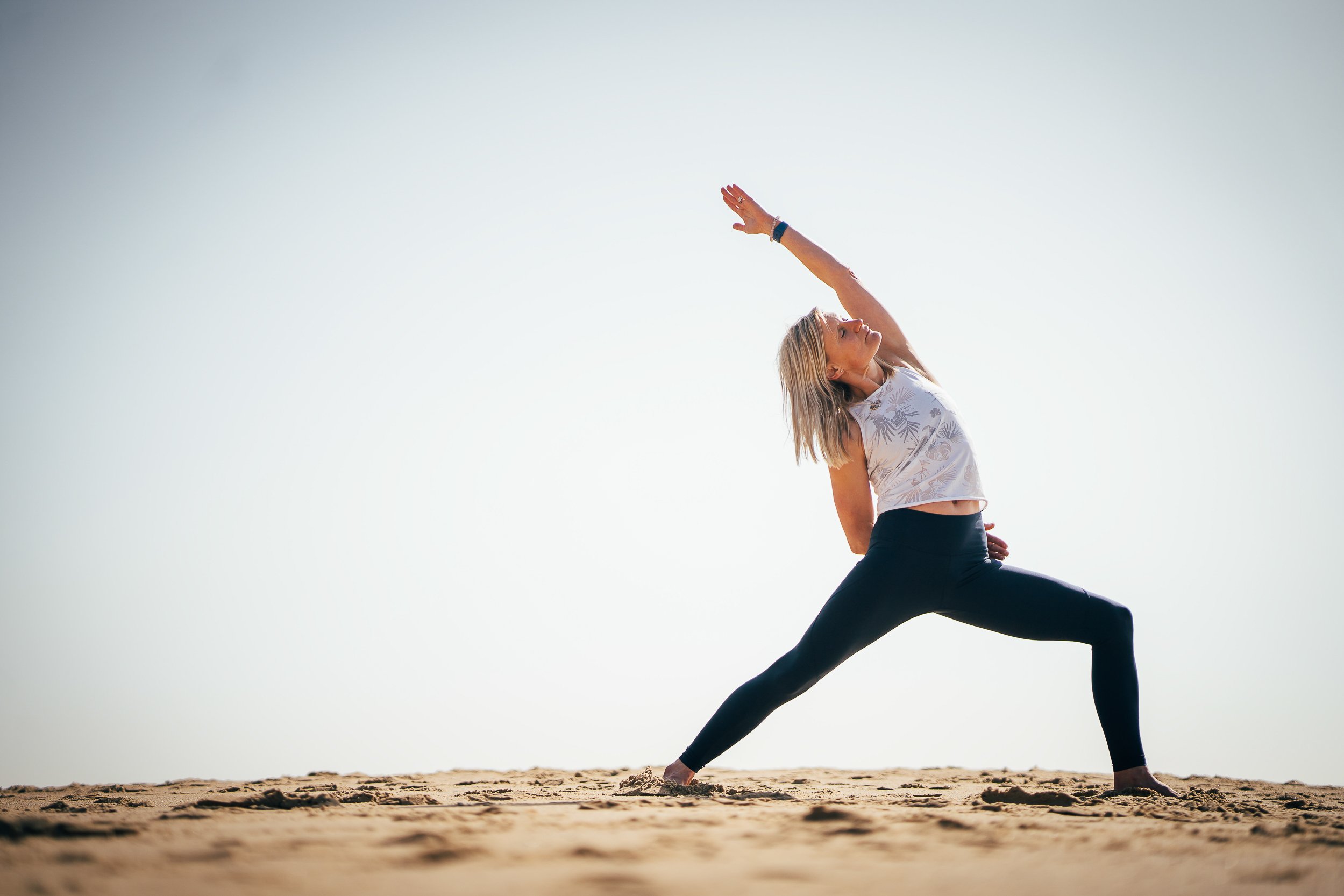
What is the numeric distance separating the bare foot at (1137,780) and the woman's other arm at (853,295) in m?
1.66

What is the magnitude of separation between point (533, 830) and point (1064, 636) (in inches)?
86.8

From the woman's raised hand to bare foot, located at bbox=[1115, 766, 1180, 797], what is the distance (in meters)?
2.67

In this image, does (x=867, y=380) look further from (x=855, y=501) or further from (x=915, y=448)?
(x=855, y=501)

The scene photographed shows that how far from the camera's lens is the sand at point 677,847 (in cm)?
163

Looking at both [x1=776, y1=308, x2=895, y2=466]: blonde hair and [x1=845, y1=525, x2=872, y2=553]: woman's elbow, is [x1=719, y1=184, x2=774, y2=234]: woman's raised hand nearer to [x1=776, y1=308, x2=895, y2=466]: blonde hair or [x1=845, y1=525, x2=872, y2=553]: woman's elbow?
[x1=776, y1=308, x2=895, y2=466]: blonde hair

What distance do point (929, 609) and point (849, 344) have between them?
42.0 inches

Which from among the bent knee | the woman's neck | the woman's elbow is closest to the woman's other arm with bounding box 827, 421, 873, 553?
the woman's elbow

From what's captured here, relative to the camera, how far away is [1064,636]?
11.0 ft

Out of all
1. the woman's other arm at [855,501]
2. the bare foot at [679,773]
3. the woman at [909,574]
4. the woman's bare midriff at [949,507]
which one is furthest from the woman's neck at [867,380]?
the bare foot at [679,773]

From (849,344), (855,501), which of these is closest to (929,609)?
(855,501)

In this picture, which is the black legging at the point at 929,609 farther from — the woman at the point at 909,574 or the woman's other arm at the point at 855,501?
the woman's other arm at the point at 855,501

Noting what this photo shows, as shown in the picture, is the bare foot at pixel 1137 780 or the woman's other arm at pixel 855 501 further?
the woman's other arm at pixel 855 501

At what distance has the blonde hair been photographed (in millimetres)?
3562

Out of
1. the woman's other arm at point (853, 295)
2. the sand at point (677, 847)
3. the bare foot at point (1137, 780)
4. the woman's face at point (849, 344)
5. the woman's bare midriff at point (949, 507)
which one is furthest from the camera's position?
the woman's other arm at point (853, 295)
